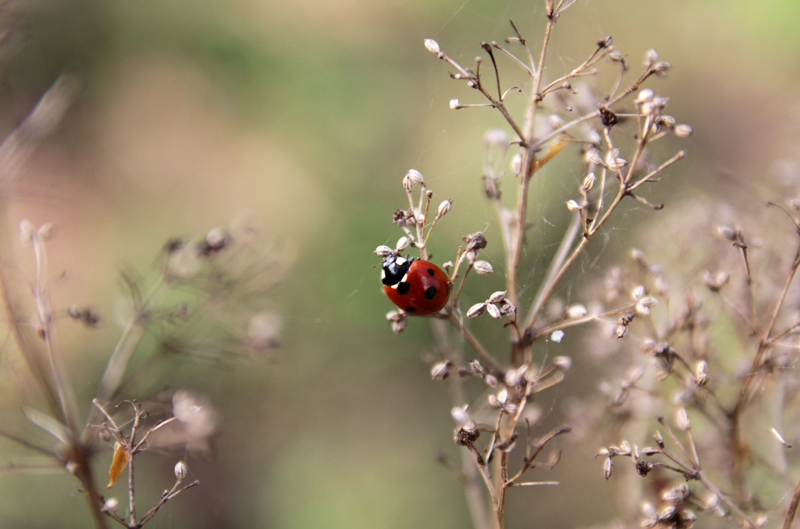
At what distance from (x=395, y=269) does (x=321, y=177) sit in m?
3.06

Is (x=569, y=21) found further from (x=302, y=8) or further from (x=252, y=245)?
(x=252, y=245)

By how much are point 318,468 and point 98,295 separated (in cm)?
235

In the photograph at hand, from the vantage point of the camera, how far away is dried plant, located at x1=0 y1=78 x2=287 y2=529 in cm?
151

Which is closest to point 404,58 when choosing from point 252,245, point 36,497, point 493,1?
Result: point 493,1

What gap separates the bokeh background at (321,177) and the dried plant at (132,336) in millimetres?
1105

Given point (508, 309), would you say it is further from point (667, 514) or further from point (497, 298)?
point (667, 514)

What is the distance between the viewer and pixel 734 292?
6.77ft

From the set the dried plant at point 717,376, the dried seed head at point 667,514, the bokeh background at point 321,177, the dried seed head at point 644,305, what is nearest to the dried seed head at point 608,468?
the dried plant at point 717,376

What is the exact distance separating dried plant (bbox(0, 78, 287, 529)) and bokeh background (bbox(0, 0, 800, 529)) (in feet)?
3.63

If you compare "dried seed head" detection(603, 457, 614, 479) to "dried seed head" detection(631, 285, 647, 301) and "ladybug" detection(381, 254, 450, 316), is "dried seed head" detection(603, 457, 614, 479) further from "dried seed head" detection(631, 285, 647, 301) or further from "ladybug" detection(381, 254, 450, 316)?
"ladybug" detection(381, 254, 450, 316)

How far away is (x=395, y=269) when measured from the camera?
163 cm

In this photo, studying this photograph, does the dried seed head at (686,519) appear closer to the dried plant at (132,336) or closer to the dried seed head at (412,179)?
the dried seed head at (412,179)

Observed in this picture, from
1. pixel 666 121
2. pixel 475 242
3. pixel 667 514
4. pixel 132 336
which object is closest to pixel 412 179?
pixel 475 242

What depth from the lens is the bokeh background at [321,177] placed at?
3.51 meters
